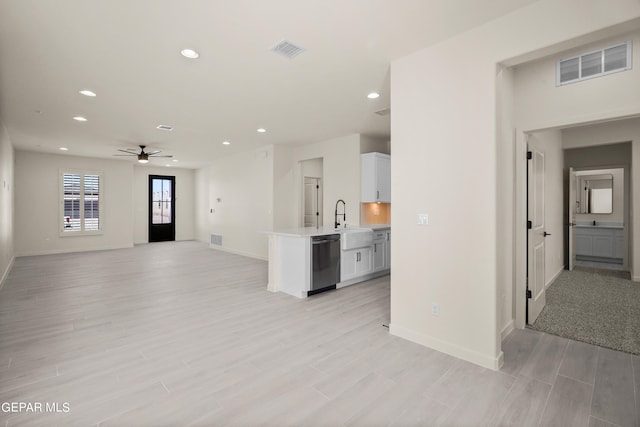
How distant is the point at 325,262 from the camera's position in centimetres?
480

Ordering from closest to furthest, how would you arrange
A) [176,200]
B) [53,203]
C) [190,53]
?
[190,53] < [53,203] < [176,200]

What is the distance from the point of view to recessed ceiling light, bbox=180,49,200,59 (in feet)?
9.78

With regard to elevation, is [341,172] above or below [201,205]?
above

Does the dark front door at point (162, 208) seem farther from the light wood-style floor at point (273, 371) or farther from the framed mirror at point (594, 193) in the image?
the framed mirror at point (594, 193)

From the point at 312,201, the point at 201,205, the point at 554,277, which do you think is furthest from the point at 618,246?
the point at 201,205

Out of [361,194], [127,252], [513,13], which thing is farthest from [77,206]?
[513,13]

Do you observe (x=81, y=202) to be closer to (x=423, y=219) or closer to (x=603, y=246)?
(x=423, y=219)

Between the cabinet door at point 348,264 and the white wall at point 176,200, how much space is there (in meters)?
9.05

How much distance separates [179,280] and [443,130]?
514 cm

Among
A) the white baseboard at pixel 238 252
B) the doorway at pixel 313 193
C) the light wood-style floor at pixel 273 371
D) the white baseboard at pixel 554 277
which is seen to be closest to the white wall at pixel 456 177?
the light wood-style floor at pixel 273 371

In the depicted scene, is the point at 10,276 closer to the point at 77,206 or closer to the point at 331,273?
the point at 77,206

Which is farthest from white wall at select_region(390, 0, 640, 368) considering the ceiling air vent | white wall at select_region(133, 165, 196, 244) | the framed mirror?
white wall at select_region(133, 165, 196, 244)

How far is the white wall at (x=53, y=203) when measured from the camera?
27.6 feet

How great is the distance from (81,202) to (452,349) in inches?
428
